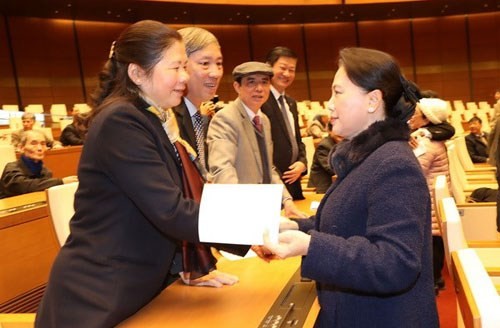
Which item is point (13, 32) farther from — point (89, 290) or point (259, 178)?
point (89, 290)

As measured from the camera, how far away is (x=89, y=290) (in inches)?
55.2

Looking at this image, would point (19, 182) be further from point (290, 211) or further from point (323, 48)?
point (323, 48)

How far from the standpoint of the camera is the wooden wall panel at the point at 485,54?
17594 mm

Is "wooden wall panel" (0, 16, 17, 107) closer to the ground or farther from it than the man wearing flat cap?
farther from it

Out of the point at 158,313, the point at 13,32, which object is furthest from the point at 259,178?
the point at 13,32

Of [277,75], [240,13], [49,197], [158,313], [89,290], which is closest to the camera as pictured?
[89,290]

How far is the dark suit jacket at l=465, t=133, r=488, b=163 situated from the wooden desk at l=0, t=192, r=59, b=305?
643cm

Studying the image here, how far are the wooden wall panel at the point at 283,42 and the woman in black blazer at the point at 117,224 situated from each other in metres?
16.1

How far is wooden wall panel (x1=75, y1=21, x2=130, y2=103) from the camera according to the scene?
15.2 metres

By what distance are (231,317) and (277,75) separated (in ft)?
8.13

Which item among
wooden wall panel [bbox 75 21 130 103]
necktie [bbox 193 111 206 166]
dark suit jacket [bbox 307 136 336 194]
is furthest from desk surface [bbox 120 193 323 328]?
wooden wall panel [bbox 75 21 130 103]

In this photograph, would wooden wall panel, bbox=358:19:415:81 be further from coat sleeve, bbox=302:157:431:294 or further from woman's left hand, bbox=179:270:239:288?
coat sleeve, bbox=302:157:431:294

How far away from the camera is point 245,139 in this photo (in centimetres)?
258

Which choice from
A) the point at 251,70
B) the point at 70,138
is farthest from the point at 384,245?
the point at 70,138
